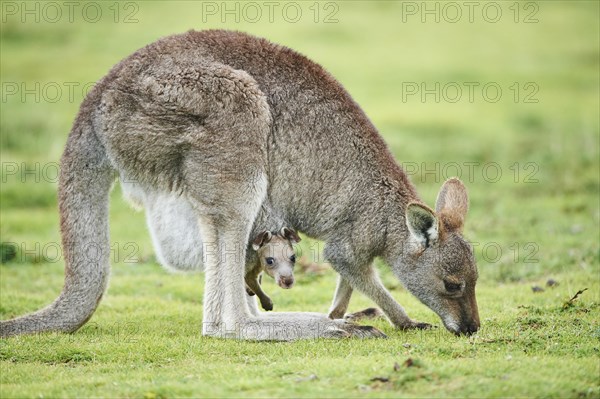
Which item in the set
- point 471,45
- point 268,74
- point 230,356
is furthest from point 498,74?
point 230,356

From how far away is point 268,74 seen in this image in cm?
941

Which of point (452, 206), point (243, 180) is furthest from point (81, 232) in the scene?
point (452, 206)

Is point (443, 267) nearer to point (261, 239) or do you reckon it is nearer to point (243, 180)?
point (261, 239)

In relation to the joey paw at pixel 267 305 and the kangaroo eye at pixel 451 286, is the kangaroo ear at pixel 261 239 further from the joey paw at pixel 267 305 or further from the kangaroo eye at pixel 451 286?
the kangaroo eye at pixel 451 286

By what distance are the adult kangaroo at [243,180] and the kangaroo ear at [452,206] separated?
0.02 m

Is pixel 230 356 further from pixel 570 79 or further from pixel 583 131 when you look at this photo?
pixel 570 79

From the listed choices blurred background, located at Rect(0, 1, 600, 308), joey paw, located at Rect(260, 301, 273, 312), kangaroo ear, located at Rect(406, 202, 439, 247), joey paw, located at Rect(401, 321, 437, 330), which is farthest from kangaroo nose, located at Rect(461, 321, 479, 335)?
blurred background, located at Rect(0, 1, 600, 308)

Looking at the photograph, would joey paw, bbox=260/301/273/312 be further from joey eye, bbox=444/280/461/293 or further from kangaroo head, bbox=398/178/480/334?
joey eye, bbox=444/280/461/293

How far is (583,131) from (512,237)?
10.4m

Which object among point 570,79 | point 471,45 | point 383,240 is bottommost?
point 383,240

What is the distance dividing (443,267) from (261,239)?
2037mm

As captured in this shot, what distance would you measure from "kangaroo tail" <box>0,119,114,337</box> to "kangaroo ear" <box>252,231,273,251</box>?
1.61 m

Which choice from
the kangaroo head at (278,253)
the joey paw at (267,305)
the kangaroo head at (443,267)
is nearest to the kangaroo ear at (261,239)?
the kangaroo head at (278,253)

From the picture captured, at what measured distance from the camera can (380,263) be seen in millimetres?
12938
